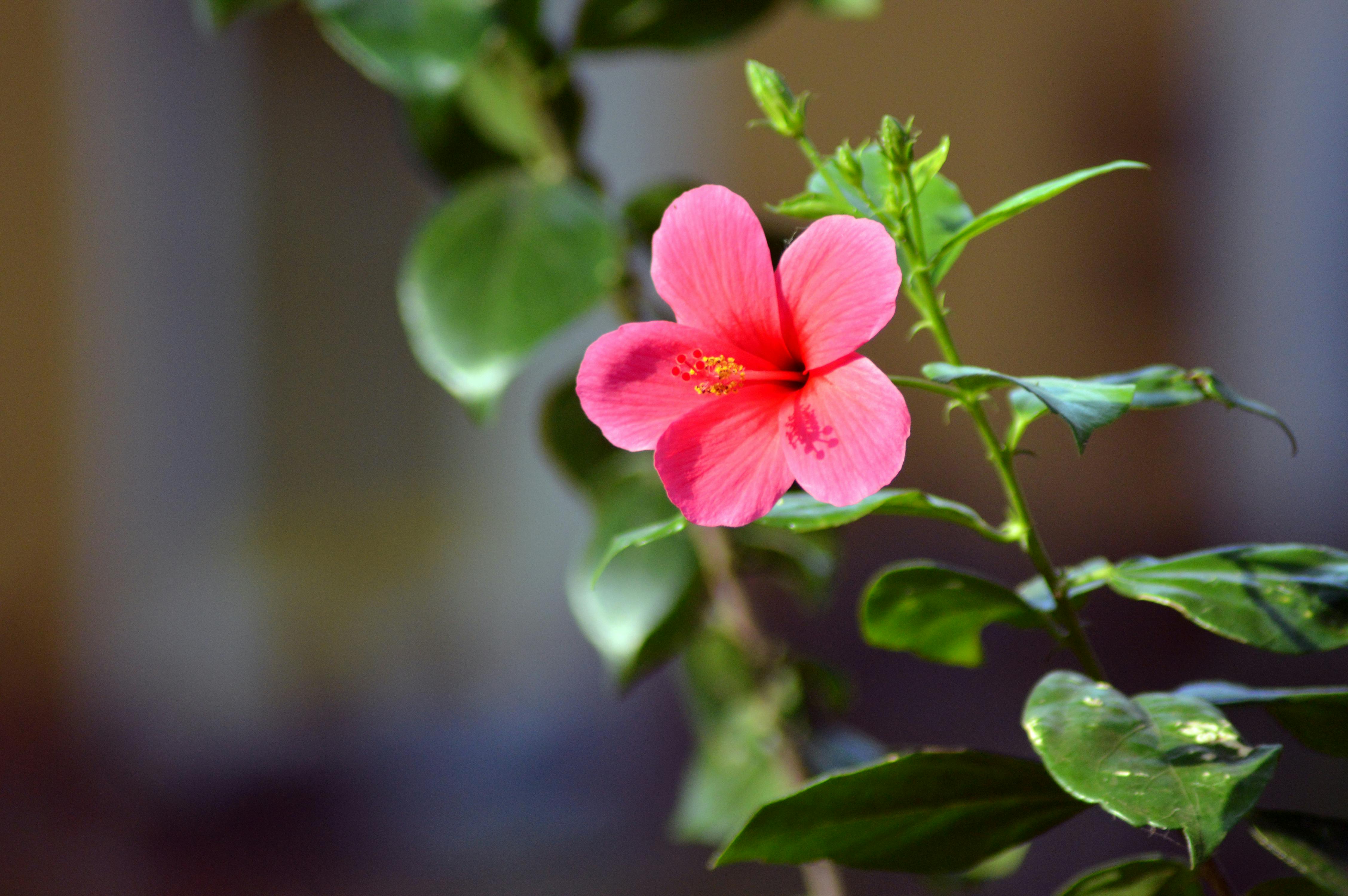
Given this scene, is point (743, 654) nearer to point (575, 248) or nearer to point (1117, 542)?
point (575, 248)

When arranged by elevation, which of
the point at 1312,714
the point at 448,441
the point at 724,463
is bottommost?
the point at 448,441

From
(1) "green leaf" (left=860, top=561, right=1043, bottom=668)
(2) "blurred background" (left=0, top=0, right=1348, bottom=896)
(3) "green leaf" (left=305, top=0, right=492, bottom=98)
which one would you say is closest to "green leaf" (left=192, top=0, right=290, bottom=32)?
(3) "green leaf" (left=305, top=0, right=492, bottom=98)

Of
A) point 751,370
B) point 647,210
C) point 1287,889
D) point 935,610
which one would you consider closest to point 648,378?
point 751,370

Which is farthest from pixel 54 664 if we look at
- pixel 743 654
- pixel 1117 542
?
pixel 1117 542

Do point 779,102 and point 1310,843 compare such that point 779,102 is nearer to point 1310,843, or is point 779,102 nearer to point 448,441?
point 1310,843

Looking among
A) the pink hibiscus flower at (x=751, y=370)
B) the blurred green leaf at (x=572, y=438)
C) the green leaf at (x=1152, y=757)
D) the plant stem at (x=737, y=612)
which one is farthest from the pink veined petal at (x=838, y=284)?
the blurred green leaf at (x=572, y=438)

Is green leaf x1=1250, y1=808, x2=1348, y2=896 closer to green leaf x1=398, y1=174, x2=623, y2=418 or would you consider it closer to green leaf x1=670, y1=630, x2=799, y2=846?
green leaf x1=670, y1=630, x2=799, y2=846

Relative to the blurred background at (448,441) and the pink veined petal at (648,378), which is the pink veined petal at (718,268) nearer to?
the pink veined petal at (648,378)
